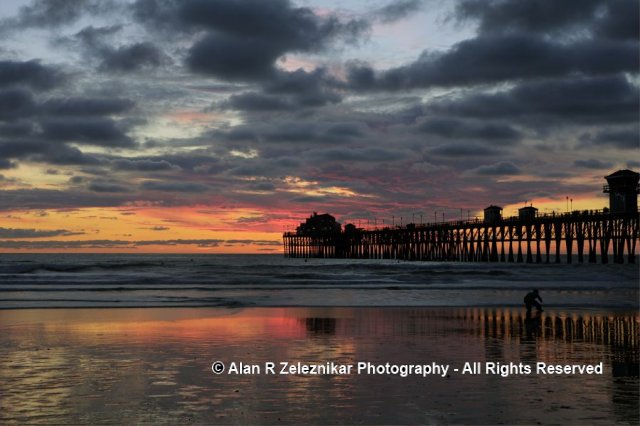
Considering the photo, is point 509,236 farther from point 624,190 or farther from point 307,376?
point 307,376

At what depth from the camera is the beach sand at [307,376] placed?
8.83 m

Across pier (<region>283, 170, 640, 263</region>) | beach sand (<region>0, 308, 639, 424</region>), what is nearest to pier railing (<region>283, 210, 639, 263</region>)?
pier (<region>283, 170, 640, 263</region>)

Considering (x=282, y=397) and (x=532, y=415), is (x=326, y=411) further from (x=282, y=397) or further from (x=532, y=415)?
(x=532, y=415)

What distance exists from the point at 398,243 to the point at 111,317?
4258 inches

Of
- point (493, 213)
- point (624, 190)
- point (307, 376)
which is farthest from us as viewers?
point (493, 213)

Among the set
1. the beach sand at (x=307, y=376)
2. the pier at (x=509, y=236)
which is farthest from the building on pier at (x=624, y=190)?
the beach sand at (x=307, y=376)

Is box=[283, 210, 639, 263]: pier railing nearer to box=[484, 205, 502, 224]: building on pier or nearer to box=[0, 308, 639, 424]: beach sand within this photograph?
box=[484, 205, 502, 224]: building on pier

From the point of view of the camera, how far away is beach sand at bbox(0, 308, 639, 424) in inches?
348

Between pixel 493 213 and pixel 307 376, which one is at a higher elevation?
pixel 493 213

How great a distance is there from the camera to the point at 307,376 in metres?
11.2

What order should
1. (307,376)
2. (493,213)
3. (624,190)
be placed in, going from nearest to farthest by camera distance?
(307,376) → (624,190) → (493,213)

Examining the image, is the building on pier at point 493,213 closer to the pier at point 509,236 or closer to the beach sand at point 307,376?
the pier at point 509,236

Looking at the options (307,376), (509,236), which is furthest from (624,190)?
(307,376)

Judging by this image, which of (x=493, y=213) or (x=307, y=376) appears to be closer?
(x=307, y=376)
